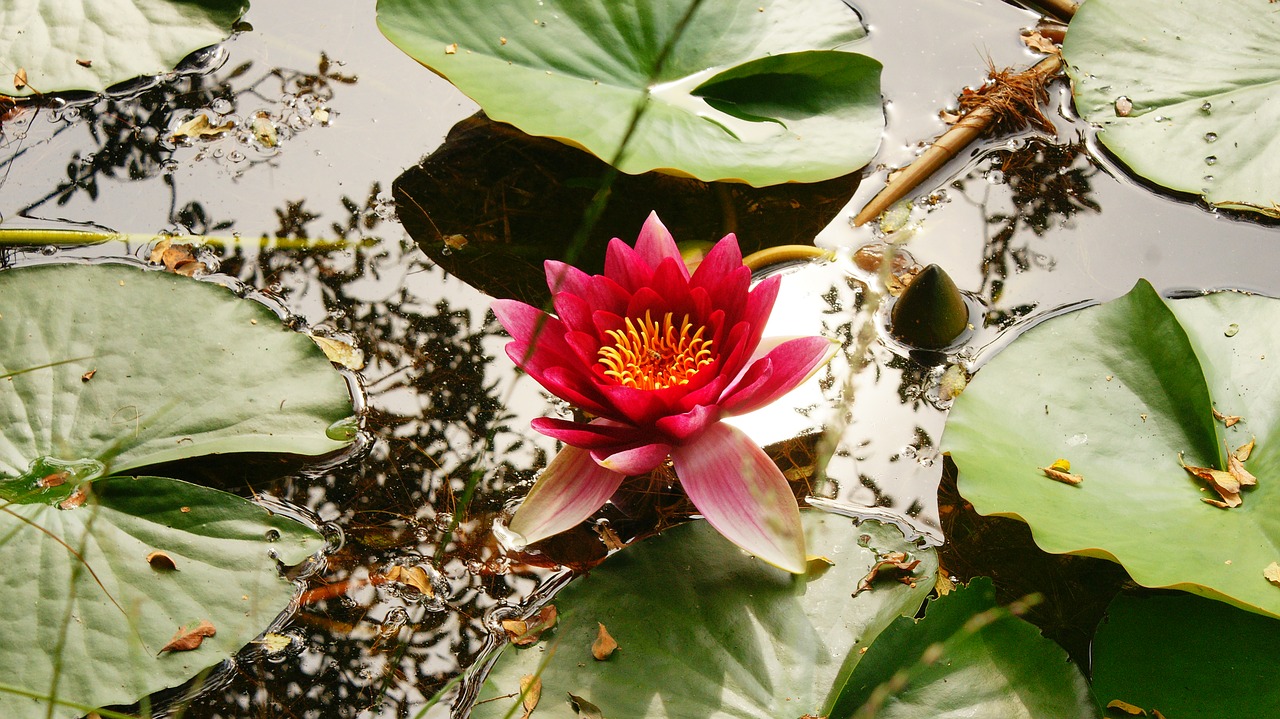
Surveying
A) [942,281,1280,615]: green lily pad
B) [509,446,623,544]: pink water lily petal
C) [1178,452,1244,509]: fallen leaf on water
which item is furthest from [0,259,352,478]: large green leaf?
[1178,452,1244,509]: fallen leaf on water

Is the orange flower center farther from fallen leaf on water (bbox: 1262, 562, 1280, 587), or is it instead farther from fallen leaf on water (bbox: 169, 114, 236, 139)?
fallen leaf on water (bbox: 169, 114, 236, 139)

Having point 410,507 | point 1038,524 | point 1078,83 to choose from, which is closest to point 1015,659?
point 1038,524

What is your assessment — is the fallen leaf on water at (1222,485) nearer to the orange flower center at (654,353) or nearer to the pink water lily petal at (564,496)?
the orange flower center at (654,353)

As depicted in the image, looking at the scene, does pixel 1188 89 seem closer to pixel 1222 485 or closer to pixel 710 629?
pixel 1222 485

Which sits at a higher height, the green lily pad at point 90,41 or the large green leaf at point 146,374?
the green lily pad at point 90,41

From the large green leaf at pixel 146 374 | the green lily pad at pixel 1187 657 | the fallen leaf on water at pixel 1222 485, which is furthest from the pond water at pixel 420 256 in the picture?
the fallen leaf on water at pixel 1222 485

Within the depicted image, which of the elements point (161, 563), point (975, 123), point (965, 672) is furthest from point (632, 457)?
point (975, 123)
